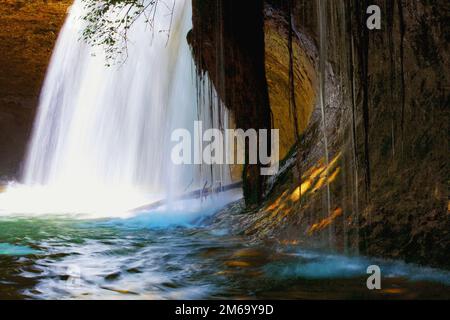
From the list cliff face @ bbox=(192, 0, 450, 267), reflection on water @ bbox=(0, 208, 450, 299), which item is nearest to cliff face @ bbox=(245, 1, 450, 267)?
cliff face @ bbox=(192, 0, 450, 267)

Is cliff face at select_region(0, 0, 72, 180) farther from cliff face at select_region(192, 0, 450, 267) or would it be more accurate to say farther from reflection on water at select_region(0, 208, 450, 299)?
cliff face at select_region(192, 0, 450, 267)

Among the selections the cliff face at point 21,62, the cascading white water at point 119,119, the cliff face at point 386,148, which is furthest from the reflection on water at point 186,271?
the cliff face at point 21,62

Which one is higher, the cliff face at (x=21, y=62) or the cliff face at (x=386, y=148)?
the cliff face at (x=21, y=62)

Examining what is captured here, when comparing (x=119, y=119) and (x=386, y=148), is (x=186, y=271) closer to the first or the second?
(x=386, y=148)

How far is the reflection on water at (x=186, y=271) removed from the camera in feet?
13.2

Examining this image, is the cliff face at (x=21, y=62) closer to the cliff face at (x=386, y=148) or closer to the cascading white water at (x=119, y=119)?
the cascading white water at (x=119, y=119)

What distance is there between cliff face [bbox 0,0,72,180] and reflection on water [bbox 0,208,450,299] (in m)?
10.6

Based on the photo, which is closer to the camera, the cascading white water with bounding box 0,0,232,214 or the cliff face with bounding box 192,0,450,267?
the cliff face with bounding box 192,0,450,267

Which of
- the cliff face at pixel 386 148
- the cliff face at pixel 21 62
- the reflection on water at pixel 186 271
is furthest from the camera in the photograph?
the cliff face at pixel 21 62

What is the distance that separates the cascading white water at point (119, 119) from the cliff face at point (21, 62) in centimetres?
73

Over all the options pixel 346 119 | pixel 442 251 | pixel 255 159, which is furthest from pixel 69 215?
pixel 442 251

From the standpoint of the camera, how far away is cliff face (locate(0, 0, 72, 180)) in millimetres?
15625

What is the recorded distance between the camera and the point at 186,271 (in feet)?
16.3
